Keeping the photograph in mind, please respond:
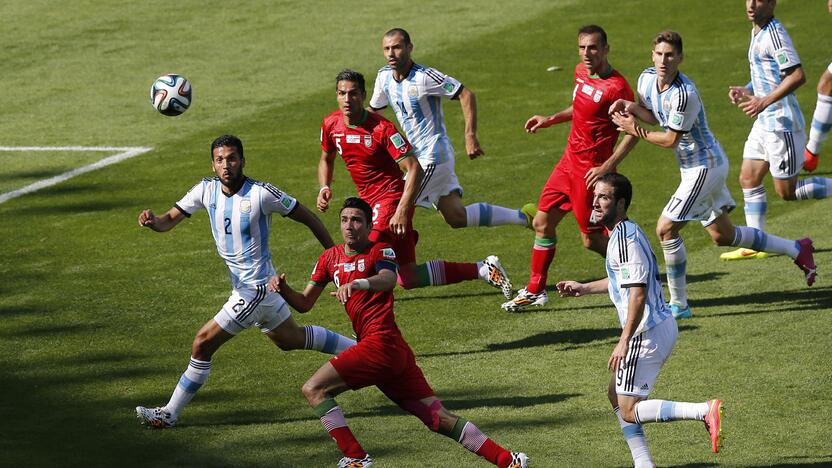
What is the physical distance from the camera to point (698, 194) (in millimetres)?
11781

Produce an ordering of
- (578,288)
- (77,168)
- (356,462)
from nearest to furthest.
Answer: (356,462) < (578,288) < (77,168)

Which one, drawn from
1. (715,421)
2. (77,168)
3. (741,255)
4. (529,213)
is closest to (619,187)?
(715,421)

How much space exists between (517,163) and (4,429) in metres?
9.37

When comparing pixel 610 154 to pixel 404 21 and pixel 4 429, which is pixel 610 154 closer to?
pixel 4 429

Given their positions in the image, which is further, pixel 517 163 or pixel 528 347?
pixel 517 163

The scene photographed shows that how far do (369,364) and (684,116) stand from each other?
4183 mm

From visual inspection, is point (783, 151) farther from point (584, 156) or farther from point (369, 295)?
point (369, 295)

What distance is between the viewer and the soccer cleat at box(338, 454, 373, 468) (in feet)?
27.9

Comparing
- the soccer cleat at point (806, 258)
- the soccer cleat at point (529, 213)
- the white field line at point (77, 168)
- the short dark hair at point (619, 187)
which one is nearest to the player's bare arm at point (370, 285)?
the short dark hair at point (619, 187)

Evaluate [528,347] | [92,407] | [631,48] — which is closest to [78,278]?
[92,407]

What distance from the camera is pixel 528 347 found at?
11.4 metres

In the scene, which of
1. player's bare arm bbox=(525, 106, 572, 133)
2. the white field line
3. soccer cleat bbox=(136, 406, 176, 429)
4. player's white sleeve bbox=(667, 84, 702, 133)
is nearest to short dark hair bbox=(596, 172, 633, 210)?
player's white sleeve bbox=(667, 84, 702, 133)

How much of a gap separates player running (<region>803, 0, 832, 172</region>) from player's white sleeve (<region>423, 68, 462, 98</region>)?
565 centimetres

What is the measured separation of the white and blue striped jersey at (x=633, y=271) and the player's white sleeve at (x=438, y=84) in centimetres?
441
